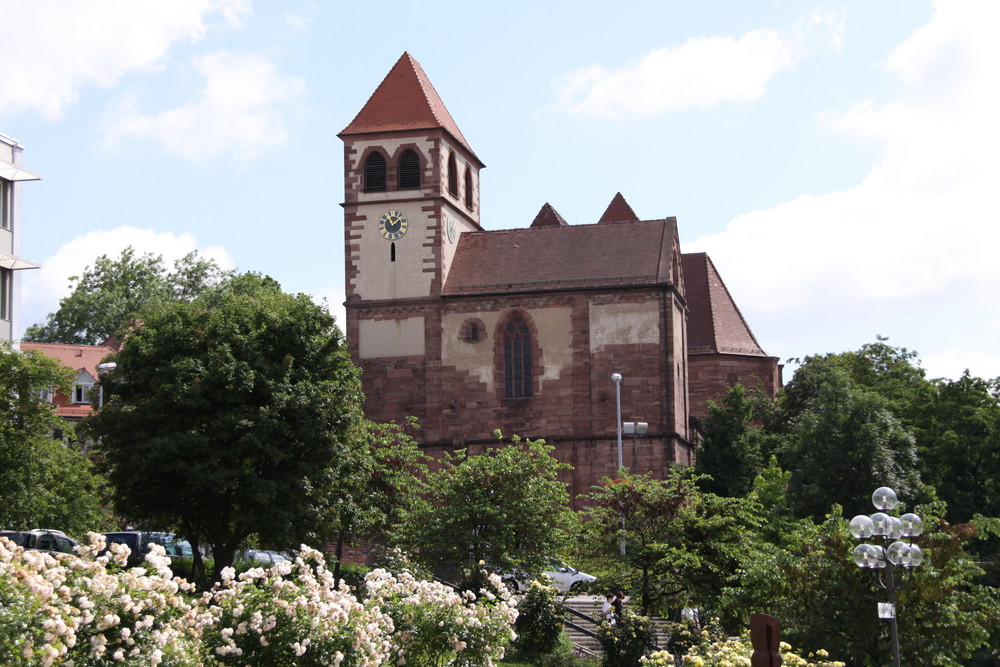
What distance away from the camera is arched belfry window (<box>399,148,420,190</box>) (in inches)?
2360

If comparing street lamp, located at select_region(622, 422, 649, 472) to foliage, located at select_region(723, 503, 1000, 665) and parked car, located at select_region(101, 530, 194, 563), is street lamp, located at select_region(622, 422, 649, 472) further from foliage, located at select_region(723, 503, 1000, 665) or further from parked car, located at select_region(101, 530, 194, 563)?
foliage, located at select_region(723, 503, 1000, 665)

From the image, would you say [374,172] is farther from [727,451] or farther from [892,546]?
[892,546]

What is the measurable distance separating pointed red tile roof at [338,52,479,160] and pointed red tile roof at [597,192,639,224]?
43.0 feet

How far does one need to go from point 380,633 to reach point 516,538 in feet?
60.8

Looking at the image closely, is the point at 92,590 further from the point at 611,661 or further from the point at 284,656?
the point at 611,661

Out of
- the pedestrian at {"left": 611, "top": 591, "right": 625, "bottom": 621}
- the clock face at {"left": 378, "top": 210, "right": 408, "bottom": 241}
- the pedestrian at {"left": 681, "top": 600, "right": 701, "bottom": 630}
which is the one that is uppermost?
the clock face at {"left": 378, "top": 210, "right": 408, "bottom": 241}

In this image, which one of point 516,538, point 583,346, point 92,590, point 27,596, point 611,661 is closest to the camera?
point 27,596

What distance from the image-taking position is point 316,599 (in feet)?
62.3

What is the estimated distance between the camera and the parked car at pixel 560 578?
34591mm

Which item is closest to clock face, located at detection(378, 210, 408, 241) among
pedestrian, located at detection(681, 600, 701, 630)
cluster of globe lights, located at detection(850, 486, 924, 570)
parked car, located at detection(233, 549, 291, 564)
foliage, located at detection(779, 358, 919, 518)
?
parked car, located at detection(233, 549, 291, 564)

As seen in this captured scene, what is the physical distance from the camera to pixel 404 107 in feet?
200

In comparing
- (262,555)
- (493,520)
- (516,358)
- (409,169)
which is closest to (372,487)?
(262,555)

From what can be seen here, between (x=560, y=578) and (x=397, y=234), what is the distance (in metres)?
20.7

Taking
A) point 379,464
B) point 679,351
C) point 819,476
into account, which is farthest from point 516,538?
point 679,351
